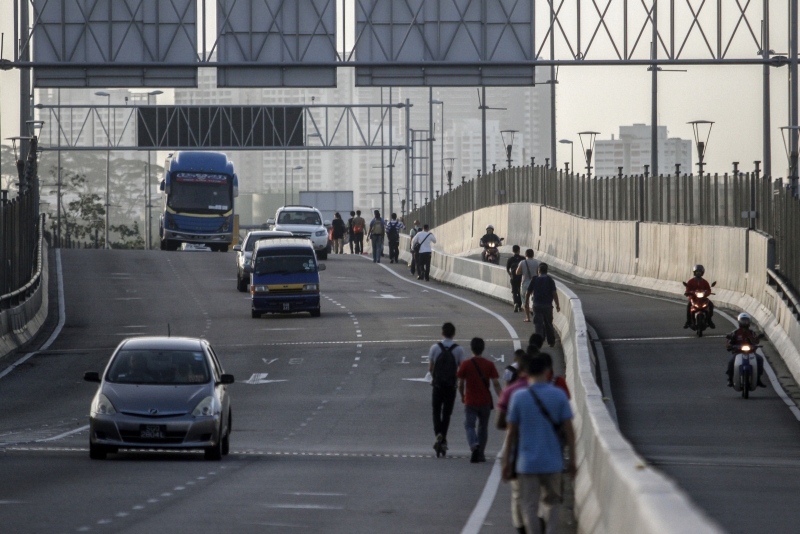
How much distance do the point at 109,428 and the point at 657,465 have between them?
5887 mm

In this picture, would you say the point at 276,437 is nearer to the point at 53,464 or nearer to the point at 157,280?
the point at 53,464

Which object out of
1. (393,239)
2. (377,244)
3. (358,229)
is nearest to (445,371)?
(377,244)

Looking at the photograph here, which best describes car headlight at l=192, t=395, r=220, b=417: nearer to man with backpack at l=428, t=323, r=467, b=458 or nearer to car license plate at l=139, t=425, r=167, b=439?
car license plate at l=139, t=425, r=167, b=439

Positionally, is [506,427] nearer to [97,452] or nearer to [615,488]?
[615,488]

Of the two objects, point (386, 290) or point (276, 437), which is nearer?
point (276, 437)

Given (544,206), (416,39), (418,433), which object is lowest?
(418,433)

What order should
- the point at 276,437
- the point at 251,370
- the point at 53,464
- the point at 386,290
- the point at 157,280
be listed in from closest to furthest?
the point at 53,464
the point at 276,437
the point at 251,370
the point at 386,290
the point at 157,280

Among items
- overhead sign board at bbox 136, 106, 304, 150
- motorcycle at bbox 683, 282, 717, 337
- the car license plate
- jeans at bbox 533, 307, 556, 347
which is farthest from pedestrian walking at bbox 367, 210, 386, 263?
the car license plate

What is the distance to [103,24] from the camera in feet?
125

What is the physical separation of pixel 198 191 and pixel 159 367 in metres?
46.7

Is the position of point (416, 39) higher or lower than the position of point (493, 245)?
higher

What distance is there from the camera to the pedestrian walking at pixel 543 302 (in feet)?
96.9

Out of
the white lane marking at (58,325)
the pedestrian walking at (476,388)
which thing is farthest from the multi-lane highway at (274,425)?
the pedestrian walking at (476,388)

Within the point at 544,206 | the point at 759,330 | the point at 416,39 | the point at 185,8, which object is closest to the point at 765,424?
the point at 759,330
